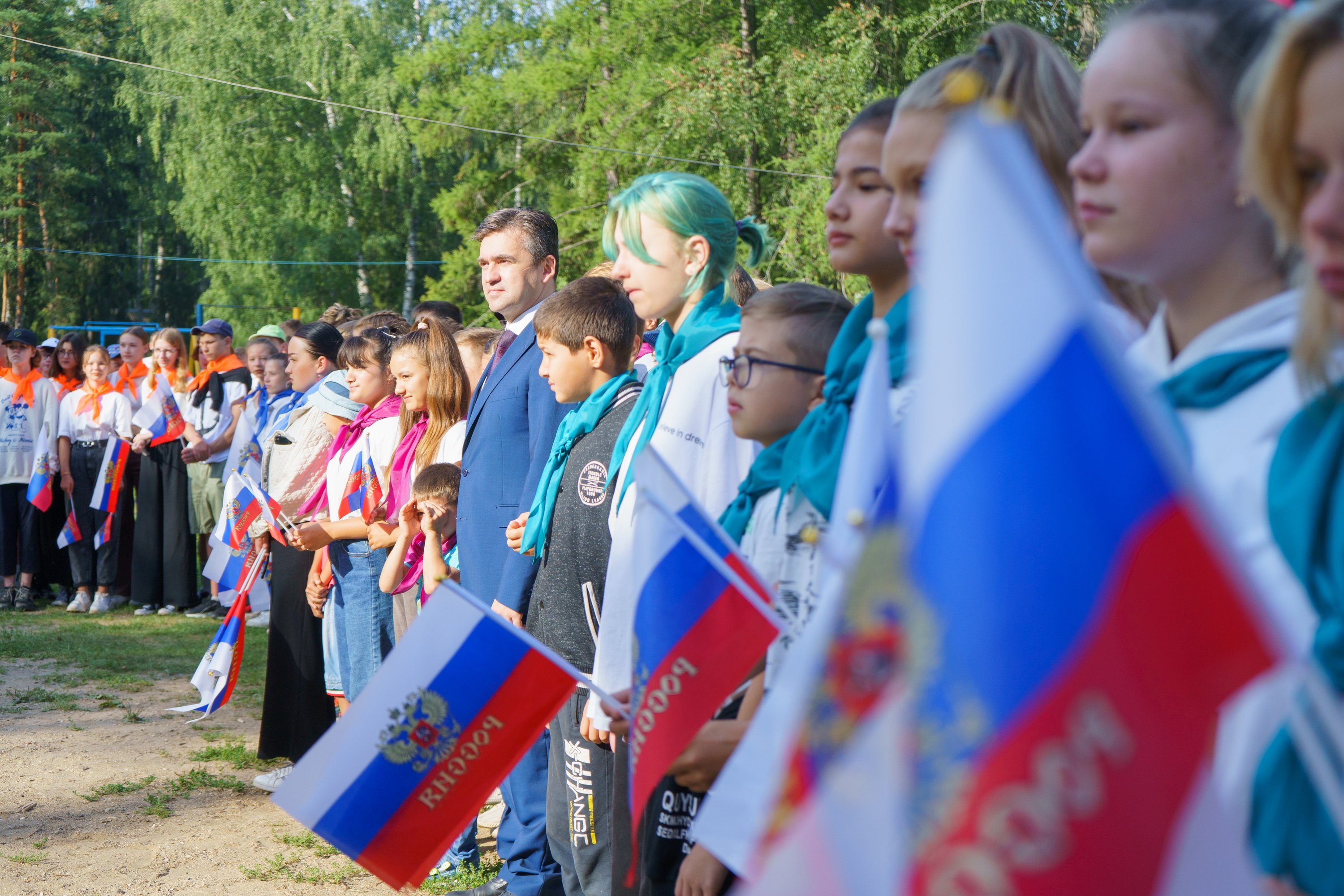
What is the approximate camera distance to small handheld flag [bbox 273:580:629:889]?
2.40m

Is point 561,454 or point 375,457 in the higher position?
point 561,454

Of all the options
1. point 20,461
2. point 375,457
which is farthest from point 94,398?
point 375,457

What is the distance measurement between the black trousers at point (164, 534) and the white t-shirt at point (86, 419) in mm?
663

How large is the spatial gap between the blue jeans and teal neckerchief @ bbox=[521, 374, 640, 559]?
1.57m

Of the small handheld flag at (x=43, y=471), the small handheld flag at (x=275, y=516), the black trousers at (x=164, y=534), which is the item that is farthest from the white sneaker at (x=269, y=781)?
the small handheld flag at (x=43, y=471)

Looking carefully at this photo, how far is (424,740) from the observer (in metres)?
2.41

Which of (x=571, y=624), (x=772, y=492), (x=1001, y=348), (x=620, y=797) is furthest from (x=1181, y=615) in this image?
(x=571, y=624)

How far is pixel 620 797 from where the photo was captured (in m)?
2.68

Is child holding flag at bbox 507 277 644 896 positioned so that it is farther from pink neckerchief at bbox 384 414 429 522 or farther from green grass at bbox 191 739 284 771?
green grass at bbox 191 739 284 771

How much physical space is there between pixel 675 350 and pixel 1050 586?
2.21 meters

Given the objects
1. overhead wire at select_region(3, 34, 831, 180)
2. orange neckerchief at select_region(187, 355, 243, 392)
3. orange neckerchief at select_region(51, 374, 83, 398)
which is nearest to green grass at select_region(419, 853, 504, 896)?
orange neckerchief at select_region(187, 355, 243, 392)

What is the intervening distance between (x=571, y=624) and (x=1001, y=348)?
2.81 metres

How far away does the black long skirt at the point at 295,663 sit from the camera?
18.2ft

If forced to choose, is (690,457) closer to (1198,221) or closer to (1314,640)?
(1198,221)
